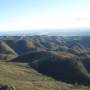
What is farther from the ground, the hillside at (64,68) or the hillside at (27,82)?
the hillside at (27,82)

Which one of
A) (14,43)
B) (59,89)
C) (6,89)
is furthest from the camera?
(14,43)

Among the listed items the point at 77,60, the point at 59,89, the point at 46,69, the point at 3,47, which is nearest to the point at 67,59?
the point at 77,60

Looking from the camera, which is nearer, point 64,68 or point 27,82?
point 27,82

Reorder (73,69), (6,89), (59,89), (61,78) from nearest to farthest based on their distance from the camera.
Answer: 1. (6,89)
2. (59,89)
3. (61,78)
4. (73,69)

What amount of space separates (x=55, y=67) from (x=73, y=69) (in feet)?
22.7

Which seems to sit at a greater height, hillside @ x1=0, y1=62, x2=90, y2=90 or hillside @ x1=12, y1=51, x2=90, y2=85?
hillside @ x1=0, y1=62, x2=90, y2=90

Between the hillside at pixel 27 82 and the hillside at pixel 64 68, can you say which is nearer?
the hillside at pixel 27 82

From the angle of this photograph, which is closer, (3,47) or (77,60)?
(77,60)

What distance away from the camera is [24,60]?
10925 cm

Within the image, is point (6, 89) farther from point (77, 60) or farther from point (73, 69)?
point (77, 60)

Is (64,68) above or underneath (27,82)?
underneath

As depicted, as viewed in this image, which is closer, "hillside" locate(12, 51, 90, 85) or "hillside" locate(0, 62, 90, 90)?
"hillside" locate(0, 62, 90, 90)

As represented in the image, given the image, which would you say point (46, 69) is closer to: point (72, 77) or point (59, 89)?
point (72, 77)

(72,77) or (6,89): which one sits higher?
(6,89)
